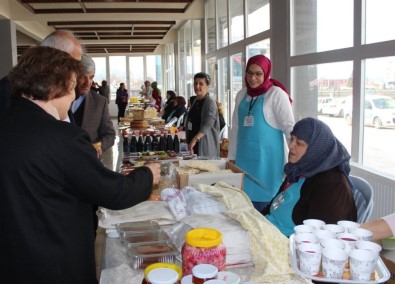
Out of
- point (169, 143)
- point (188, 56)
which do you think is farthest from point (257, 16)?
point (188, 56)

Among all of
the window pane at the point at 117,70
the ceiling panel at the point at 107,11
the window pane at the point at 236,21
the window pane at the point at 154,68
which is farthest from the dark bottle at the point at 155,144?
the window pane at the point at 154,68

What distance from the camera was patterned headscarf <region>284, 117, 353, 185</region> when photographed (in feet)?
5.85

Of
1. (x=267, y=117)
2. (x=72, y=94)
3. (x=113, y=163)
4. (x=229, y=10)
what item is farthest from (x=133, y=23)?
(x=72, y=94)

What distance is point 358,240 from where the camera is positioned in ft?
3.69

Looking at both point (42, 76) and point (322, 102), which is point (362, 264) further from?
point (322, 102)

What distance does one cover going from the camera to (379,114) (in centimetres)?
288

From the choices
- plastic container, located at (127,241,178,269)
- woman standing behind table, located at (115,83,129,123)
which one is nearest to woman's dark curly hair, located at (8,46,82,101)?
plastic container, located at (127,241,178,269)

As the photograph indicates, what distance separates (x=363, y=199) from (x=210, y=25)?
7210mm

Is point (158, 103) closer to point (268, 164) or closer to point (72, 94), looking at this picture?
point (268, 164)

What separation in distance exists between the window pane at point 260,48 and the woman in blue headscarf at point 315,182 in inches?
132

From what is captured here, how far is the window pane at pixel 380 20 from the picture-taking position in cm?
272

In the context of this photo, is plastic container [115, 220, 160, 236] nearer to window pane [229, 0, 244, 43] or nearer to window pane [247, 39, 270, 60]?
window pane [247, 39, 270, 60]

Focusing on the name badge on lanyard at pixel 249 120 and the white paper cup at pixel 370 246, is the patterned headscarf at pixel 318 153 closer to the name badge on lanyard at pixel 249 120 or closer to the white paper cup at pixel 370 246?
the white paper cup at pixel 370 246

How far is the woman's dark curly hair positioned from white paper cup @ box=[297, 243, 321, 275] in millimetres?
873
